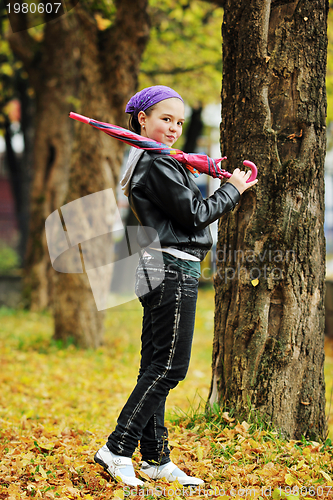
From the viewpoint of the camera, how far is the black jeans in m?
2.40

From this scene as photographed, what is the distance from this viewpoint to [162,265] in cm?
241

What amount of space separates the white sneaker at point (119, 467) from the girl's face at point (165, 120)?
5.58 ft

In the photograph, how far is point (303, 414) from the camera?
9.73ft

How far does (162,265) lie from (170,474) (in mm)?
1152

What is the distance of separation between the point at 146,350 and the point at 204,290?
12760mm

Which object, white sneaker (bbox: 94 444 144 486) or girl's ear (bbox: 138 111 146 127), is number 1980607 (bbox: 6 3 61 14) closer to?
girl's ear (bbox: 138 111 146 127)

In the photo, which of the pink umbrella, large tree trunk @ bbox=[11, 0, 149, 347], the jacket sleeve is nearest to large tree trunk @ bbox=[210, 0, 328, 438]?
the pink umbrella

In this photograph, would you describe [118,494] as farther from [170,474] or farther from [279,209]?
[279,209]

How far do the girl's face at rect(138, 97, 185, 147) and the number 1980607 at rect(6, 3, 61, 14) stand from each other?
803cm

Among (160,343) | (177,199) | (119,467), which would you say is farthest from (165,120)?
(119,467)

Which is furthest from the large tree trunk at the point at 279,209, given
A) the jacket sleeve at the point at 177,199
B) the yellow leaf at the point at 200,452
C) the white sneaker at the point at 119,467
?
the white sneaker at the point at 119,467

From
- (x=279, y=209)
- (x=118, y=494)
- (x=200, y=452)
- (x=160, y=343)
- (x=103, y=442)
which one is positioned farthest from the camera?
(x=103, y=442)

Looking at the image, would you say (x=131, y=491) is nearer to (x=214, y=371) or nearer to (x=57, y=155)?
(x=214, y=371)

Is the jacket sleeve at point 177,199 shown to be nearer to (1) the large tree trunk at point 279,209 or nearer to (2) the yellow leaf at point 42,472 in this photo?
(1) the large tree trunk at point 279,209
